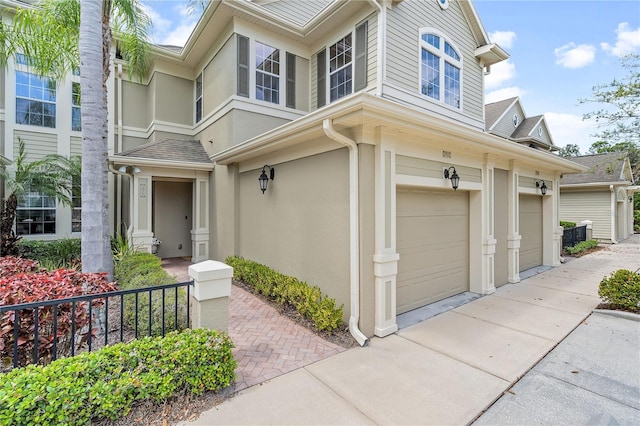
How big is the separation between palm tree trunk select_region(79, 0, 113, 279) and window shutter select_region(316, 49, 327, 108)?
548cm

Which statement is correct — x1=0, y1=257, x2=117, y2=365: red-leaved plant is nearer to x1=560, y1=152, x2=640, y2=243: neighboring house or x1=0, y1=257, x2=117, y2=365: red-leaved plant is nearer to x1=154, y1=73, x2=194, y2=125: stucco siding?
x1=154, y1=73, x2=194, y2=125: stucco siding

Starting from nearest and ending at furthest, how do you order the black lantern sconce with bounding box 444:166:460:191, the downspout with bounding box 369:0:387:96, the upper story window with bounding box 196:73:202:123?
the black lantern sconce with bounding box 444:166:460:191 → the downspout with bounding box 369:0:387:96 → the upper story window with bounding box 196:73:202:123

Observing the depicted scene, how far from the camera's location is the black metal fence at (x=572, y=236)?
490 inches

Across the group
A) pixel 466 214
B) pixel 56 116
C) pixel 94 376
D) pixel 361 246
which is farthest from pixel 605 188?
pixel 56 116

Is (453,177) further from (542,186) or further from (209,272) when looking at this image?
(542,186)

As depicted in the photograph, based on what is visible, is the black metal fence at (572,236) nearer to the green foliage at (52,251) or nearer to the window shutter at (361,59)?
the window shutter at (361,59)

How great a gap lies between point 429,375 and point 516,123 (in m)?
18.1

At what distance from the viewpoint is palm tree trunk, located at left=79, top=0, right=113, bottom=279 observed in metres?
4.47

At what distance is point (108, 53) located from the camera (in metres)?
6.13

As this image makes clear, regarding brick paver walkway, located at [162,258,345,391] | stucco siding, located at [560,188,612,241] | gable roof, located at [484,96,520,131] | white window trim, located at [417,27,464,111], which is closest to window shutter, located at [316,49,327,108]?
white window trim, located at [417,27,464,111]

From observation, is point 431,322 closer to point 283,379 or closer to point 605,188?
point 283,379

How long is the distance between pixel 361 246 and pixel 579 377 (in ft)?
9.49

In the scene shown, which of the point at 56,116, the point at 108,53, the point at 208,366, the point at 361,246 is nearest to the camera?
the point at 208,366

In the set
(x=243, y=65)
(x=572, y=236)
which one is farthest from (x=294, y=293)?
(x=572, y=236)
